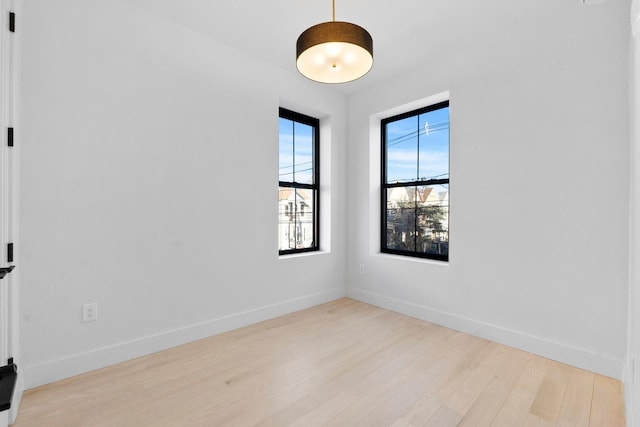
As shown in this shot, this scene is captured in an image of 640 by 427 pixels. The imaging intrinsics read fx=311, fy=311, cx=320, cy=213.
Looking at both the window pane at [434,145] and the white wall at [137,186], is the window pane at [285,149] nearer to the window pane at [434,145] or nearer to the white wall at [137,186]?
the white wall at [137,186]

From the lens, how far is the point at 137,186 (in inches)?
96.9

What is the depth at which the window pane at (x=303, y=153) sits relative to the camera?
3.87m

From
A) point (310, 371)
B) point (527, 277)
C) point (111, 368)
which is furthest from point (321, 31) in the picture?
point (111, 368)

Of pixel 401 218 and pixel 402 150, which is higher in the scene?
pixel 402 150

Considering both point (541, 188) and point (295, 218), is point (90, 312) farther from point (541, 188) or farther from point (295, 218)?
point (541, 188)

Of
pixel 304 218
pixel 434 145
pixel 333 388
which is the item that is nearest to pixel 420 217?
pixel 434 145

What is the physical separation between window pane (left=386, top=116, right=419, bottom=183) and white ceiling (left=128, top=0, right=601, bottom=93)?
2.95 feet

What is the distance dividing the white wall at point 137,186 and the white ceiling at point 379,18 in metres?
0.21

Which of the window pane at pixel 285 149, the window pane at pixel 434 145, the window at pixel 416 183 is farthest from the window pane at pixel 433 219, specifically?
the window pane at pixel 285 149

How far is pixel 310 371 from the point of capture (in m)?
2.25

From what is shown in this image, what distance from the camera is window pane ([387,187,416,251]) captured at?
3.71 m

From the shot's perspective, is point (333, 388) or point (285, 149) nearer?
point (333, 388)

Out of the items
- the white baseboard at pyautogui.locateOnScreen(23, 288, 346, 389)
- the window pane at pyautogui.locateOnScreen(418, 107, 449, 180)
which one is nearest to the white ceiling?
the window pane at pyautogui.locateOnScreen(418, 107, 449, 180)

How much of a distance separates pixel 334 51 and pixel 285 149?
212 cm
